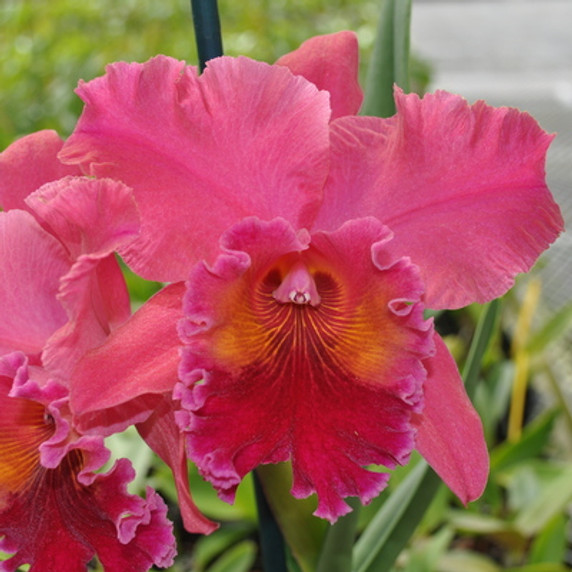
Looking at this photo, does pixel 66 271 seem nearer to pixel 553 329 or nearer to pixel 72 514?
pixel 72 514

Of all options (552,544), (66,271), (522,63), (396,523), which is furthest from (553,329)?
(522,63)

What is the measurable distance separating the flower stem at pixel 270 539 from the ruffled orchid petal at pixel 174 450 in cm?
14

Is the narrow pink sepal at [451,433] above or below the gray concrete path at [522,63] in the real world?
above

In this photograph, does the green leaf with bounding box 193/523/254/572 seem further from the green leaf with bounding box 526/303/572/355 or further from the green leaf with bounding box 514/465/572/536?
the green leaf with bounding box 526/303/572/355

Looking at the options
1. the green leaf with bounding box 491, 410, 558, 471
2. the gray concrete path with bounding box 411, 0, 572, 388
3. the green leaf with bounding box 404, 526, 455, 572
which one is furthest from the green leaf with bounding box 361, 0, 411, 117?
the gray concrete path with bounding box 411, 0, 572, 388

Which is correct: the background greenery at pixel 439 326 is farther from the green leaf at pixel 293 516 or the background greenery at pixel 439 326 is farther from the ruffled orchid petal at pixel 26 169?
the ruffled orchid petal at pixel 26 169

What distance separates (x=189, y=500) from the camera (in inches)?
17.8

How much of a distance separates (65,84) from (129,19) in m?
0.62

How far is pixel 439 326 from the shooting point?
71.8 inches

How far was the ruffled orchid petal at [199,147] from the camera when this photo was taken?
1.37 ft

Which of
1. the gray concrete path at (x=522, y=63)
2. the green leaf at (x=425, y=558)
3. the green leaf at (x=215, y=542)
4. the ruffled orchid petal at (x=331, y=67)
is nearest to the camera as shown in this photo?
the ruffled orchid petal at (x=331, y=67)

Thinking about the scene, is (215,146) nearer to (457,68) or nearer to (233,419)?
(233,419)

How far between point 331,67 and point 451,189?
0.39 feet

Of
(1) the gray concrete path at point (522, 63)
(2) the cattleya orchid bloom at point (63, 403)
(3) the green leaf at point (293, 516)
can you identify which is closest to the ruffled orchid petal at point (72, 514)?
(2) the cattleya orchid bloom at point (63, 403)
